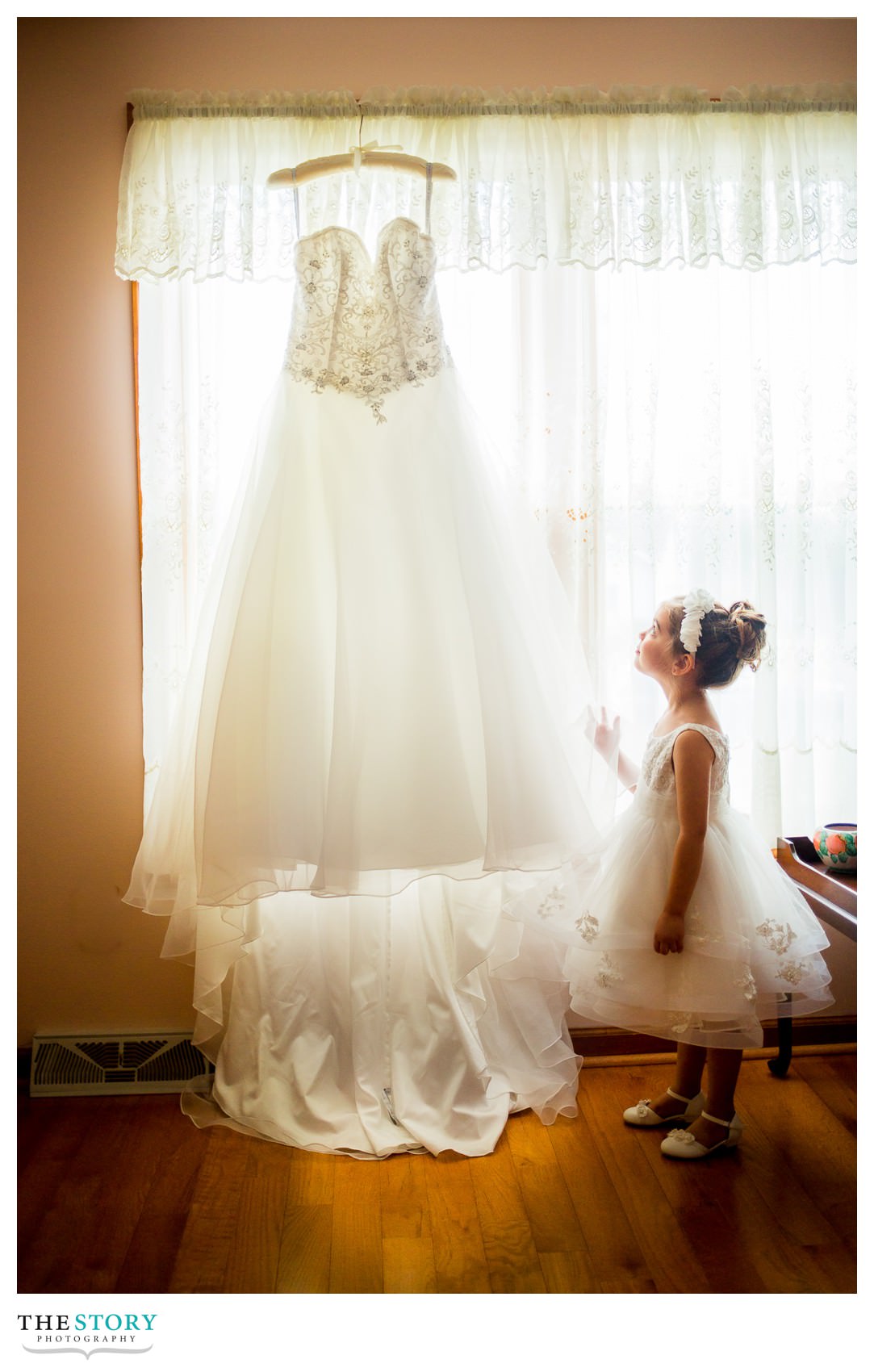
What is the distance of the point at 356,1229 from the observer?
69.1 inches

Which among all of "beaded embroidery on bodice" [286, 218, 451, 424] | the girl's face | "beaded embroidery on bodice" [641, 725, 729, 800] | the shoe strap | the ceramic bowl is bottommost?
the shoe strap

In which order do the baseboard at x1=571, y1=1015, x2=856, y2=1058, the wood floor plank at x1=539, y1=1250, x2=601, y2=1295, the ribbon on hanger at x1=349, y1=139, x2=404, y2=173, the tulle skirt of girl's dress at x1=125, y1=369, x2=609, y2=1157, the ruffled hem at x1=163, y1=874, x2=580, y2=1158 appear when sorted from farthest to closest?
the baseboard at x1=571, y1=1015, x2=856, y2=1058 → the ruffled hem at x1=163, y1=874, x2=580, y2=1158 → the ribbon on hanger at x1=349, y1=139, x2=404, y2=173 → the tulle skirt of girl's dress at x1=125, y1=369, x2=609, y2=1157 → the wood floor plank at x1=539, y1=1250, x2=601, y2=1295

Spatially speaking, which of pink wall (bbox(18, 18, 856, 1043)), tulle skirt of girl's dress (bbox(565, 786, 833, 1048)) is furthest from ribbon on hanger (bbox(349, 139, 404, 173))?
tulle skirt of girl's dress (bbox(565, 786, 833, 1048))

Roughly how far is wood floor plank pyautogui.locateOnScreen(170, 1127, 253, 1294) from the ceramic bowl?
1.33 meters

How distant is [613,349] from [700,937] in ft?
4.25

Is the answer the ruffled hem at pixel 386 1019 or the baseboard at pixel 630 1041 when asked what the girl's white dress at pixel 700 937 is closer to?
the ruffled hem at pixel 386 1019

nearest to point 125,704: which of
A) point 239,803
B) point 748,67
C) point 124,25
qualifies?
point 239,803

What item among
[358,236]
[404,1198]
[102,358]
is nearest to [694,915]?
[404,1198]

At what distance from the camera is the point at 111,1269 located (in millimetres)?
1647

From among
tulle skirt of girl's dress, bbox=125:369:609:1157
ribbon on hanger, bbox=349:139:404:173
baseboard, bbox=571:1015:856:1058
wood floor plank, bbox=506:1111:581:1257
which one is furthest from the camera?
baseboard, bbox=571:1015:856:1058

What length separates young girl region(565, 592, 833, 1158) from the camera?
1.87 metres

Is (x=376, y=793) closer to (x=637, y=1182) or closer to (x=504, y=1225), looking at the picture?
(x=504, y=1225)

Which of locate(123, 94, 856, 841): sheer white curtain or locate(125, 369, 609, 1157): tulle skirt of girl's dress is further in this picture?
locate(123, 94, 856, 841): sheer white curtain

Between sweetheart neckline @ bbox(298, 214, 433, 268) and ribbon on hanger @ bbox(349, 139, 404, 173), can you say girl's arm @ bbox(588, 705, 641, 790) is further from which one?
ribbon on hanger @ bbox(349, 139, 404, 173)
